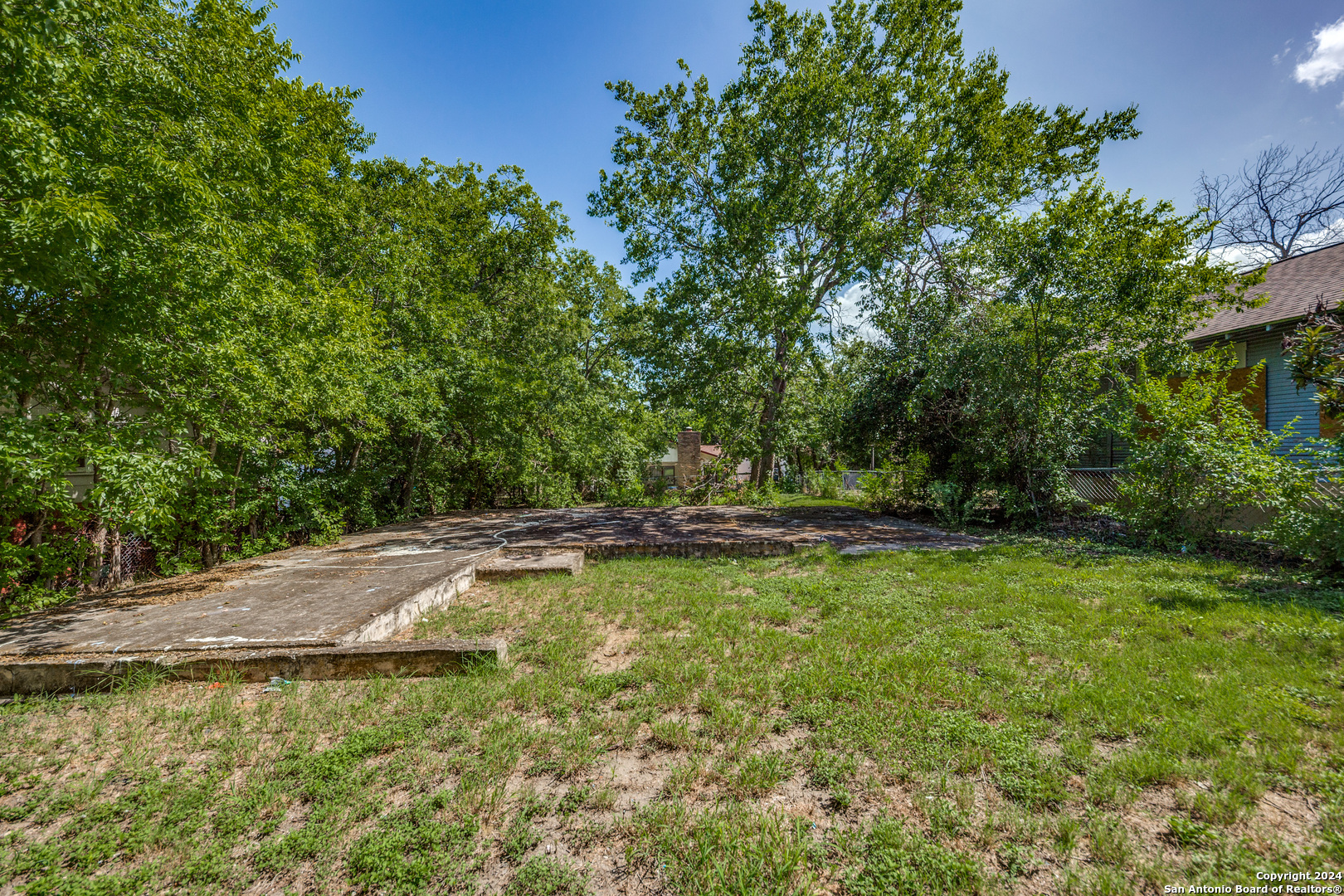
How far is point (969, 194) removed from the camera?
10219mm

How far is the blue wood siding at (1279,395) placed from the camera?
28.0ft

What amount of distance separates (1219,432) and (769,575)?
5.92m

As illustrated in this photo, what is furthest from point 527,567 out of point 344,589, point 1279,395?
point 1279,395

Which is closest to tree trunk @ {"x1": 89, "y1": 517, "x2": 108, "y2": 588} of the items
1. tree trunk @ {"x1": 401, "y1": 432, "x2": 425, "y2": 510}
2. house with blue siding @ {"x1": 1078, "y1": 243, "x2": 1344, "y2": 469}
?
tree trunk @ {"x1": 401, "y1": 432, "x2": 425, "y2": 510}

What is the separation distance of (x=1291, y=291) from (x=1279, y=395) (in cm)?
231

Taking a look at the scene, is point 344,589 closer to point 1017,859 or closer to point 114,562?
point 114,562

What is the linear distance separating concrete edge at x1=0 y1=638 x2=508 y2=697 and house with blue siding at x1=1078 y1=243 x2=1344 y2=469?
985 centimetres

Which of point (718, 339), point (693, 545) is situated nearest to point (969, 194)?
point (718, 339)

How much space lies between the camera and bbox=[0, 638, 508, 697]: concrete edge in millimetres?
2979

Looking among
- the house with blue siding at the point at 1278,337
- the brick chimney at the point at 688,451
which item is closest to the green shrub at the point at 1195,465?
the house with blue siding at the point at 1278,337

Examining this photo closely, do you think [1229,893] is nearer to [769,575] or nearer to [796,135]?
[769,575]

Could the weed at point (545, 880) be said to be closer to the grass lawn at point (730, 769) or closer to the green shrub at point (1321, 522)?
the grass lawn at point (730, 769)

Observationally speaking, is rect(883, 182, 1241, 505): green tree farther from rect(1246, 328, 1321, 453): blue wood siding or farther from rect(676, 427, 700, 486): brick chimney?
rect(676, 427, 700, 486): brick chimney

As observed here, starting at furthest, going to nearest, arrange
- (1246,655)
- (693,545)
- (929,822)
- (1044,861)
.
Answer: (693,545) < (1246,655) < (929,822) < (1044,861)
